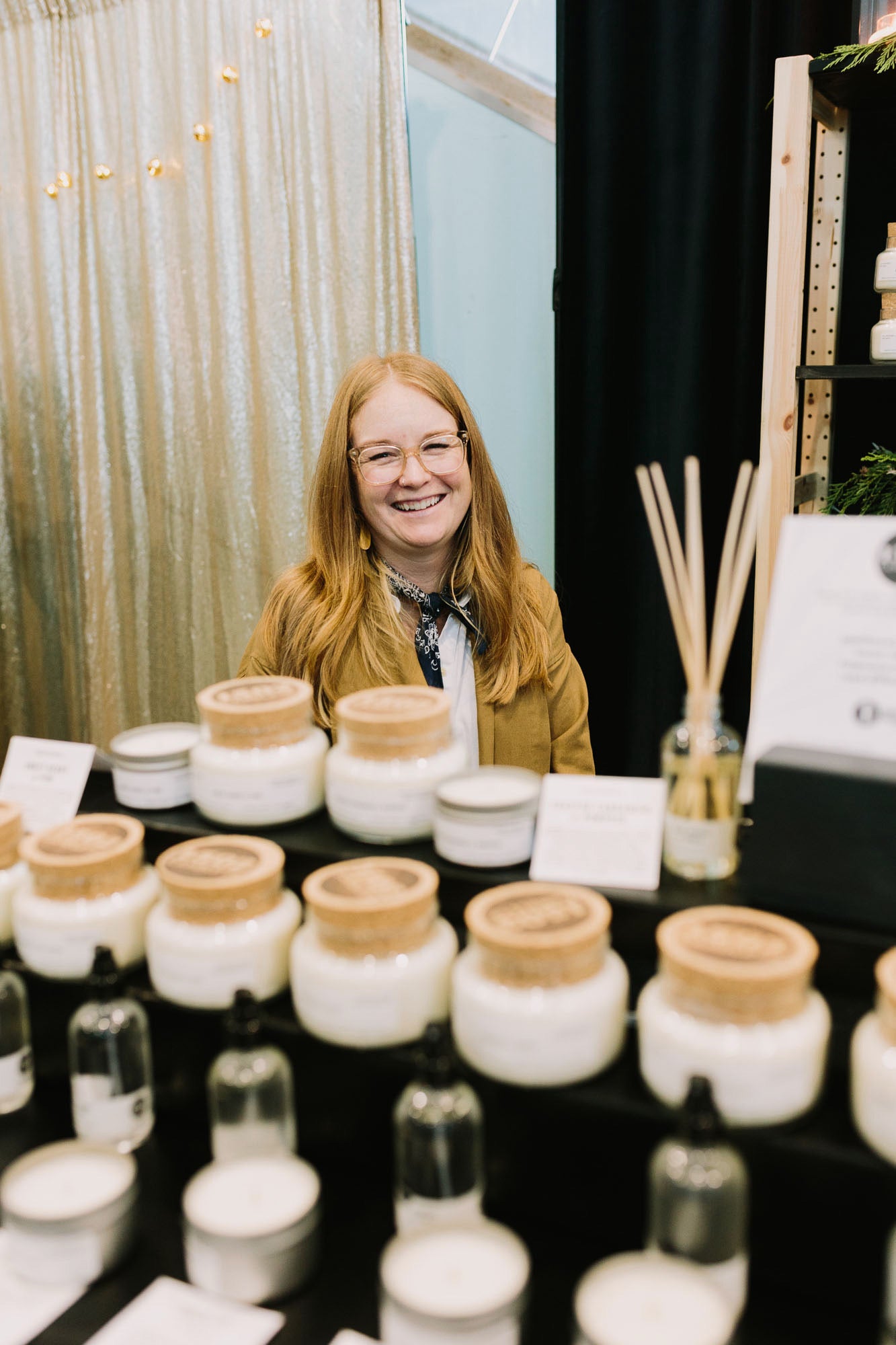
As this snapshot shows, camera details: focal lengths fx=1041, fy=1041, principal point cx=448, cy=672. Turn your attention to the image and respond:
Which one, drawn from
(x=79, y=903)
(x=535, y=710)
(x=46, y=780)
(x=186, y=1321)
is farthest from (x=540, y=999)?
(x=535, y=710)

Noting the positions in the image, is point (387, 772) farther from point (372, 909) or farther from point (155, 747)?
point (155, 747)

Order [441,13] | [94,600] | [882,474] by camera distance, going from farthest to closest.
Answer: [94,600], [441,13], [882,474]

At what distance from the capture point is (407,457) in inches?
73.5

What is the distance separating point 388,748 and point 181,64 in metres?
2.77

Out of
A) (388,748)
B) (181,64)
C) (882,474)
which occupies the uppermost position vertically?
(181,64)

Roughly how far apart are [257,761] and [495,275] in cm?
214

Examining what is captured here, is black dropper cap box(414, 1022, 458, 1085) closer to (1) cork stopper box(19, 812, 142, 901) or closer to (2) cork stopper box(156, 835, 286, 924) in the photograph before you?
(2) cork stopper box(156, 835, 286, 924)

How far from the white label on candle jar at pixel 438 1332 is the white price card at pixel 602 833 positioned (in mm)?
346

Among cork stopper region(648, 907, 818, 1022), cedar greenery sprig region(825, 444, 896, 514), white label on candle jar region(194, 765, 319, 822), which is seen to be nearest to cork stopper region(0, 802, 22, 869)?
white label on candle jar region(194, 765, 319, 822)

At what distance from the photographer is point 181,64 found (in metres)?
2.97

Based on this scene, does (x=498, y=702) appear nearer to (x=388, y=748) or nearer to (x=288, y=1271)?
(x=388, y=748)

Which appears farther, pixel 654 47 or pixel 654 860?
pixel 654 47

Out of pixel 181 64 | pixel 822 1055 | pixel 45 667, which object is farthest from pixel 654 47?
pixel 45 667

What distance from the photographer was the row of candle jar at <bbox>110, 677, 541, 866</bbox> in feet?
3.16
